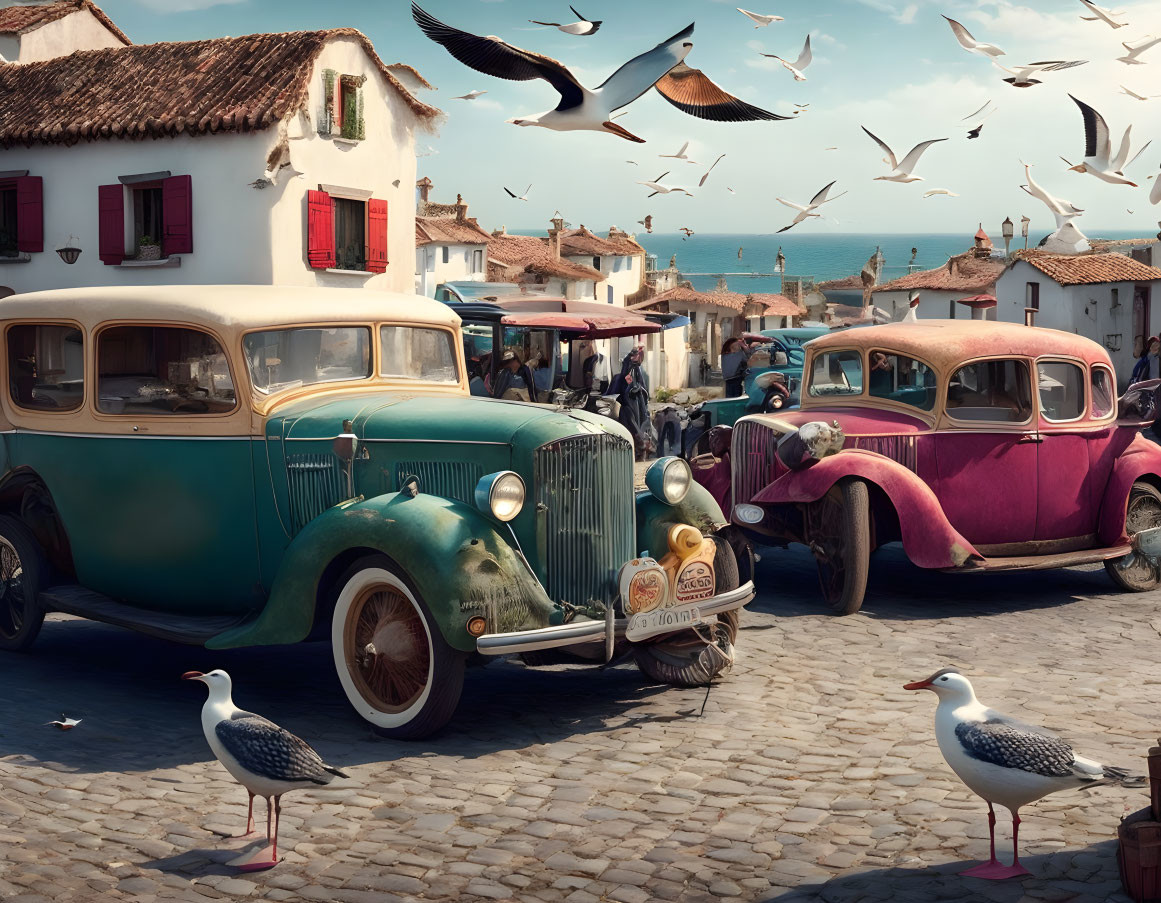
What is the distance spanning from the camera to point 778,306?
2393 inches

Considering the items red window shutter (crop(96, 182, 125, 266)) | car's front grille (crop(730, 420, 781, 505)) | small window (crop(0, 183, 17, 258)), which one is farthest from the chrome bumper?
small window (crop(0, 183, 17, 258))

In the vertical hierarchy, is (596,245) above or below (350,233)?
above

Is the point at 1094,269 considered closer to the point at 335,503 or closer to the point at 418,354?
the point at 418,354

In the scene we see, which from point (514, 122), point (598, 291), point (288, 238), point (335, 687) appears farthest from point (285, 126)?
point (598, 291)

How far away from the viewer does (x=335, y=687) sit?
285 inches

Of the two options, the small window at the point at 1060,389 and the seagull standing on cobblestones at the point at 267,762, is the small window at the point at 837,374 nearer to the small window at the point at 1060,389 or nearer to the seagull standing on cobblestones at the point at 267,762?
the small window at the point at 1060,389

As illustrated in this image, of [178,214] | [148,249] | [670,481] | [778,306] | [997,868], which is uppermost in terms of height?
[178,214]

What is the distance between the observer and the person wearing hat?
757 inches

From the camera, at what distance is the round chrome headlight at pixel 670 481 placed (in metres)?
7.17

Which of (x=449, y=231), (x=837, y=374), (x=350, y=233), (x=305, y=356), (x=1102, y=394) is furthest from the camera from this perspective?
(x=449, y=231)

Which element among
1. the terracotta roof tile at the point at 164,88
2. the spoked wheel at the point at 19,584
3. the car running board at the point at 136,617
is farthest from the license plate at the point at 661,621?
the terracotta roof tile at the point at 164,88

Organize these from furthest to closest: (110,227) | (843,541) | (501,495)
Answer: (110,227) → (843,541) → (501,495)

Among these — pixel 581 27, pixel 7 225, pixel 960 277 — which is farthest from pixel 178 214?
pixel 960 277

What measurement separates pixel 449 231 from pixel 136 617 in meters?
52.1
